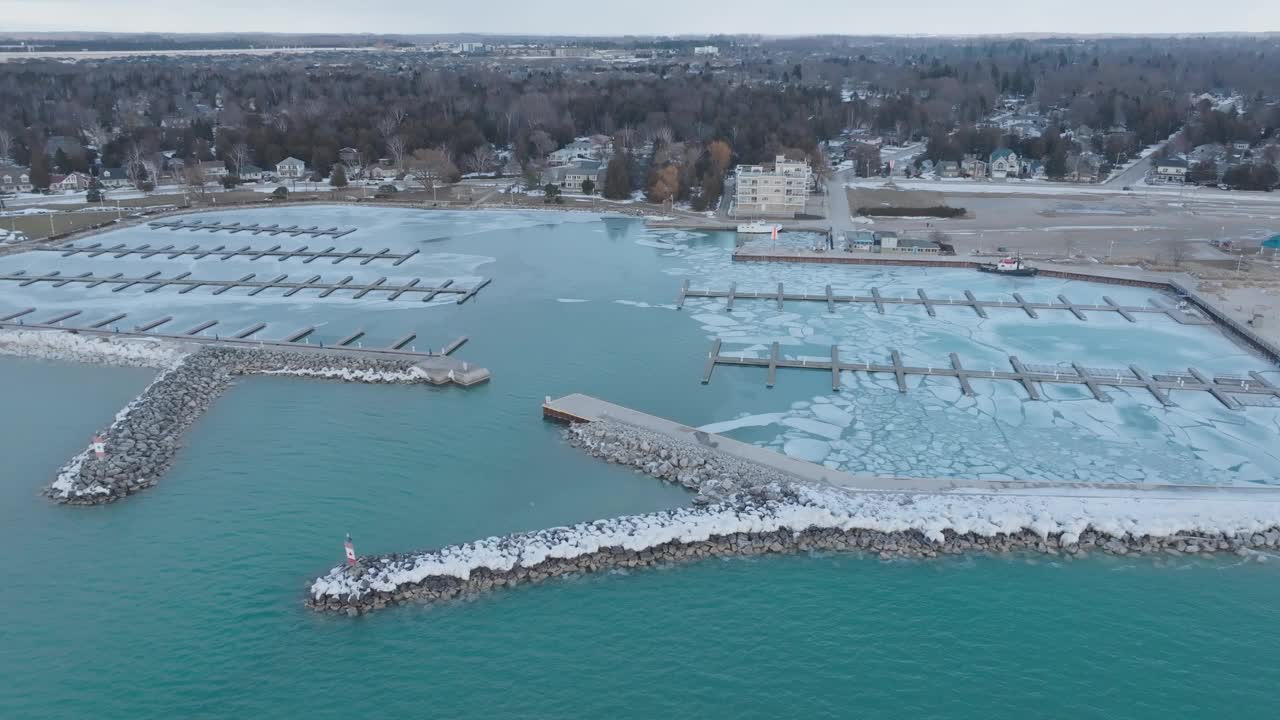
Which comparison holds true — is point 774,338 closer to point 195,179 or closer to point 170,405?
point 170,405

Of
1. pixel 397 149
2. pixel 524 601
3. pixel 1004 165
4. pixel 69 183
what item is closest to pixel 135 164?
pixel 69 183

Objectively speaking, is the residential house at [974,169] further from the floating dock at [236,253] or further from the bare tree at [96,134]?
the bare tree at [96,134]

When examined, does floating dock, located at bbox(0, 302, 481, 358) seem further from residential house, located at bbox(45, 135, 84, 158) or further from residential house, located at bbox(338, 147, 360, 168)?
residential house, located at bbox(45, 135, 84, 158)

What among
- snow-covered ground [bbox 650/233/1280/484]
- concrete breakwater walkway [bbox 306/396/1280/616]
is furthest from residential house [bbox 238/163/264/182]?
concrete breakwater walkway [bbox 306/396/1280/616]

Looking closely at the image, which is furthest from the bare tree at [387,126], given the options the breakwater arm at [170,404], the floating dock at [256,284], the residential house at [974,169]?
the residential house at [974,169]

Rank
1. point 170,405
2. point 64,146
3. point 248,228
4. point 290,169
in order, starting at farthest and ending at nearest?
1. point 64,146
2. point 290,169
3. point 248,228
4. point 170,405
